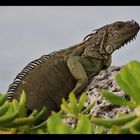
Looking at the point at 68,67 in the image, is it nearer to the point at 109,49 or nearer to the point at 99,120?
the point at 109,49

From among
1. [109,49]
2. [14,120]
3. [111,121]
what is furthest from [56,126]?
[109,49]

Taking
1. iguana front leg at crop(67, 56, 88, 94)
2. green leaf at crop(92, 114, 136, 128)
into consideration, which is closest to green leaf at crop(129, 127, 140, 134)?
green leaf at crop(92, 114, 136, 128)

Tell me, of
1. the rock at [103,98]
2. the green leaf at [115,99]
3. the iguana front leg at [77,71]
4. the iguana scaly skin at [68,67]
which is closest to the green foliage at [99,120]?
the green leaf at [115,99]

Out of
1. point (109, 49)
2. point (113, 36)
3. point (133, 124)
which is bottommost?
point (109, 49)

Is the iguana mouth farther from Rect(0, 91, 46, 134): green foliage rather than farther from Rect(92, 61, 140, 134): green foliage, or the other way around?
Rect(92, 61, 140, 134): green foliage

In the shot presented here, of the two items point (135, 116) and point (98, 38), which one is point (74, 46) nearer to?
point (98, 38)

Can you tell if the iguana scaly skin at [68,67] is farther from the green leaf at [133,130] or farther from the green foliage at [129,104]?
the green leaf at [133,130]
